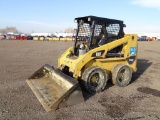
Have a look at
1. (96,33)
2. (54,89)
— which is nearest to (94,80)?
(54,89)

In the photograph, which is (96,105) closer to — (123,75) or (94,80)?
(94,80)

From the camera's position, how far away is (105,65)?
6562 mm

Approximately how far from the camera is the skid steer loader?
571 cm

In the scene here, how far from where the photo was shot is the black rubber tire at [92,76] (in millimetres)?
5876

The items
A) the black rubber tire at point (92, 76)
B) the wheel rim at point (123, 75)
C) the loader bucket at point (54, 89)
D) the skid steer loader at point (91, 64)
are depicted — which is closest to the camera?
the loader bucket at point (54, 89)

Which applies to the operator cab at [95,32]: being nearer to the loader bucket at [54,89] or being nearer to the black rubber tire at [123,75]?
the black rubber tire at [123,75]

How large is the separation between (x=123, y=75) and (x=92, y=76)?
144cm

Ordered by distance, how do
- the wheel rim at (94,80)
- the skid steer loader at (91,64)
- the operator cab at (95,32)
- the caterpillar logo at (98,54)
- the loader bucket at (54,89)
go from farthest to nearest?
the operator cab at (95,32)
the caterpillar logo at (98,54)
the wheel rim at (94,80)
the skid steer loader at (91,64)
the loader bucket at (54,89)

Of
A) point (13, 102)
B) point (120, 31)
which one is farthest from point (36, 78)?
point (120, 31)

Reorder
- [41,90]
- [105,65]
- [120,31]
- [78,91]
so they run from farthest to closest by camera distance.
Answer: [120,31] → [105,65] → [41,90] → [78,91]

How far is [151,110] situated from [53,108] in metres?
2.47

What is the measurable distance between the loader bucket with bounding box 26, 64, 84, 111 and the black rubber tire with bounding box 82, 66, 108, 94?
59cm

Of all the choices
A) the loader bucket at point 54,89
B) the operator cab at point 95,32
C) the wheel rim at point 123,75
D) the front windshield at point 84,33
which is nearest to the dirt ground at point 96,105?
the loader bucket at point 54,89

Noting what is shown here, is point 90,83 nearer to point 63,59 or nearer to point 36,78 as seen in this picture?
point 63,59
